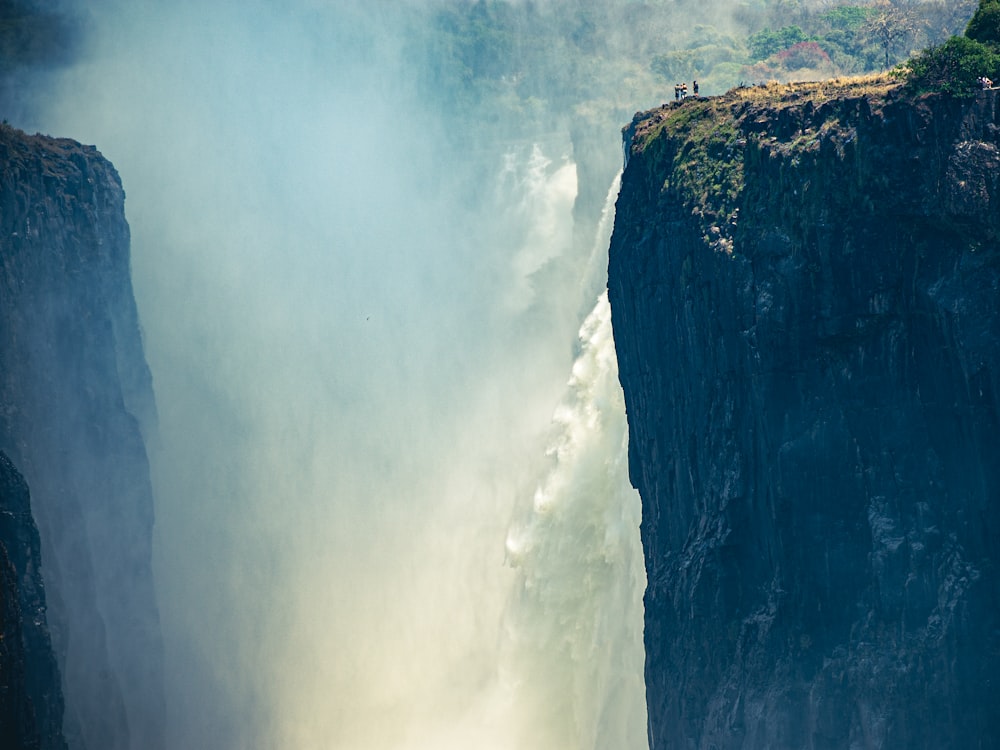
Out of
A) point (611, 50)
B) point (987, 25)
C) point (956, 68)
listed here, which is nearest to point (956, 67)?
point (956, 68)

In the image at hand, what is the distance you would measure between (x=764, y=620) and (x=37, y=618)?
37128mm

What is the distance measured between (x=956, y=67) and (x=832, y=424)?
1384cm

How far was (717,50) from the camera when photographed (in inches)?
6220

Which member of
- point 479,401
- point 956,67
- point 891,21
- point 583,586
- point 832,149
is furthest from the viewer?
point 891,21

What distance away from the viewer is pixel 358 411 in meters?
121

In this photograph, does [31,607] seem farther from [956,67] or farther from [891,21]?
[891,21]

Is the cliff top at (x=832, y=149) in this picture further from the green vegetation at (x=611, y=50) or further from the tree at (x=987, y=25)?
the green vegetation at (x=611, y=50)

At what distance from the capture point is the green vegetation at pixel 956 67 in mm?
52156

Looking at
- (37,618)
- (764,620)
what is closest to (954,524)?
(764,620)

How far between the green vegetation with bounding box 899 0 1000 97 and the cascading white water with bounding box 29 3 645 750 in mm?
40780

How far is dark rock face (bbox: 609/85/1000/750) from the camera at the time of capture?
52500mm

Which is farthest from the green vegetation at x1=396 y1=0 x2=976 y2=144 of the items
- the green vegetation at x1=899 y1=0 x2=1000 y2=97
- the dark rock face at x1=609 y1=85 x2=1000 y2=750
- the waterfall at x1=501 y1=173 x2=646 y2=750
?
the green vegetation at x1=899 y1=0 x2=1000 y2=97

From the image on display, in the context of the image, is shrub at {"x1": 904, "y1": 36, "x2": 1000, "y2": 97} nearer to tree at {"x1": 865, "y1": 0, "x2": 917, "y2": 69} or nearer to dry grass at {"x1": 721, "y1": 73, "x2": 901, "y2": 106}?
dry grass at {"x1": 721, "y1": 73, "x2": 901, "y2": 106}

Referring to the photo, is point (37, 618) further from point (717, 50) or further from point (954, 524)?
Result: point (717, 50)
